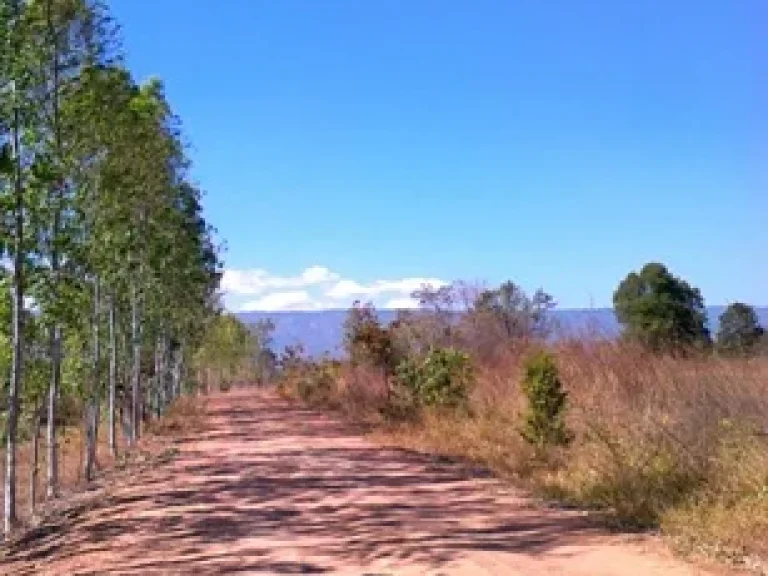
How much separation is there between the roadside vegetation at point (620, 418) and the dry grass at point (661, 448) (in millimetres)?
19

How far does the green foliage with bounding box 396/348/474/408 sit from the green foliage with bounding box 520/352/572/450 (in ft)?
21.2

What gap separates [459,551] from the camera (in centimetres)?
960

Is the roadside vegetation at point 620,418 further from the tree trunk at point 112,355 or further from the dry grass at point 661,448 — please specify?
the tree trunk at point 112,355

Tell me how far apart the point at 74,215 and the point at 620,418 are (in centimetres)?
1023

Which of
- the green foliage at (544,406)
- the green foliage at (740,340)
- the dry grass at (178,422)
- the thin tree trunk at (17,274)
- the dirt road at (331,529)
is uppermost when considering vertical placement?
the thin tree trunk at (17,274)

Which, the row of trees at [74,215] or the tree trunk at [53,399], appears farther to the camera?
the tree trunk at [53,399]

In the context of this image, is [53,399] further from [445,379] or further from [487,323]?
[487,323]

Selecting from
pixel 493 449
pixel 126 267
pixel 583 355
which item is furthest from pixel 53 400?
pixel 583 355

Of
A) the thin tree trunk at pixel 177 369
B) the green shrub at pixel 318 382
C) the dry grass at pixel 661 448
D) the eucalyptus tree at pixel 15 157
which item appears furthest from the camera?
the thin tree trunk at pixel 177 369

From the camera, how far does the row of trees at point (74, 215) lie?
47.2ft

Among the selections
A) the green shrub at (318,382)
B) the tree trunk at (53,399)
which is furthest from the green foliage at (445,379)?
the green shrub at (318,382)

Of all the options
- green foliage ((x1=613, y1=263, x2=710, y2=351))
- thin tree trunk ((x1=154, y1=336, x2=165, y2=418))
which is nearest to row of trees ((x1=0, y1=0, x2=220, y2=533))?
thin tree trunk ((x1=154, y1=336, x2=165, y2=418))

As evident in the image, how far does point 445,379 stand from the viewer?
77.1 feet

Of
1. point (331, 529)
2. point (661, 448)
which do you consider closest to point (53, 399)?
point (331, 529)
